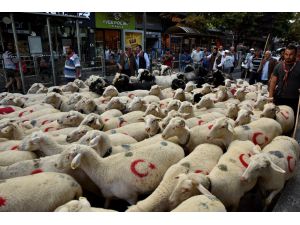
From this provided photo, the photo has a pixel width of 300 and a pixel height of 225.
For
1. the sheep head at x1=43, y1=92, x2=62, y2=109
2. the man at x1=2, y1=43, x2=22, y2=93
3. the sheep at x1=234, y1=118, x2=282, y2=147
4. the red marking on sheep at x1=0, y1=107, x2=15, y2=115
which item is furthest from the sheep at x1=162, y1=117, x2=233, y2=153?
the man at x1=2, y1=43, x2=22, y2=93

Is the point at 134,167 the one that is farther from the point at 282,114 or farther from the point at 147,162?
the point at 282,114

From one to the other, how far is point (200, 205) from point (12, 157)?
8.76ft

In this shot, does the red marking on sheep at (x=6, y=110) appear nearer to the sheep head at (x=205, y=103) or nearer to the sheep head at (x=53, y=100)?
the sheep head at (x=53, y=100)

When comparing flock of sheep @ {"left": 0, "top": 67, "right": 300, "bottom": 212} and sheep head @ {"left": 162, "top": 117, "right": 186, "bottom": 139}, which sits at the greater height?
sheep head @ {"left": 162, "top": 117, "right": 186, "bottom": 139}

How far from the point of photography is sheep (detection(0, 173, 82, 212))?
114 inches

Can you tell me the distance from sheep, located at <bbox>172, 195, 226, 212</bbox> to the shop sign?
19.0 m

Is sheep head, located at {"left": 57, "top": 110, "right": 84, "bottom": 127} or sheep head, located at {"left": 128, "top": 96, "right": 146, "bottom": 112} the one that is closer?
sheep head, located at {"left": 57, "top": 110, "right": 84, "bottom": 127}

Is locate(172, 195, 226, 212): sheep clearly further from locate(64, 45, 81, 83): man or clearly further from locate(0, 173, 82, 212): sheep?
locate(64, 45, 81, 83): man

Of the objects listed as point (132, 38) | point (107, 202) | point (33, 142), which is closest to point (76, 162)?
point (107, 202)

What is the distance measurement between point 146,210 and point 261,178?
158 cm

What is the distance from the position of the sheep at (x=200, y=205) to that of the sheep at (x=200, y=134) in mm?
1665

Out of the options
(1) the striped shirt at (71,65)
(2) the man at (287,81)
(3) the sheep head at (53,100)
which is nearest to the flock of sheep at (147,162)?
(2) the man at (287,81)

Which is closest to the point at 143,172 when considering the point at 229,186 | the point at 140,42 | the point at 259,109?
the point at 229,186

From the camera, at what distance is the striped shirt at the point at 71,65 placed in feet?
31.4
